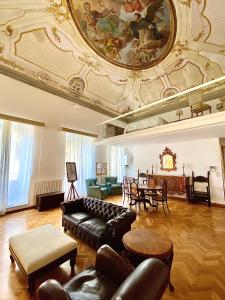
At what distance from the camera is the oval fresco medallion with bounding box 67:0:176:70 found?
334 centimetres

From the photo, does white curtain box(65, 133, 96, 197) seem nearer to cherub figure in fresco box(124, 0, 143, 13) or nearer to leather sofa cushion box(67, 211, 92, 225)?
leather sofa cushion box(67, 211, 92, 225)

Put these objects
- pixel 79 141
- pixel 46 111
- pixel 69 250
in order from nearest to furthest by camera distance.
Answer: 1. pixel 69 250
2. pixel 46 111
3. pixel 79 141

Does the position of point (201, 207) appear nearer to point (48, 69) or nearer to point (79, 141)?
point (79, 141)

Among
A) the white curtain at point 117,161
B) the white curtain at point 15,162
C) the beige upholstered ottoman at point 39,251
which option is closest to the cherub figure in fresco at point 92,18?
the white curtain at point 15,162

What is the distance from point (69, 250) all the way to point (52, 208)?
3492mm

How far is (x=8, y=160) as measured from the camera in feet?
15.8

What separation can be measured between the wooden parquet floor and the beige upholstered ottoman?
270 mm

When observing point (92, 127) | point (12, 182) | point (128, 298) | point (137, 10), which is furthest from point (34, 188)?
point (137, 10)

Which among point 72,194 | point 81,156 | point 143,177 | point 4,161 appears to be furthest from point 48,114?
point 143,177

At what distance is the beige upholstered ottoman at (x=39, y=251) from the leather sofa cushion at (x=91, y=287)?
0.66 m

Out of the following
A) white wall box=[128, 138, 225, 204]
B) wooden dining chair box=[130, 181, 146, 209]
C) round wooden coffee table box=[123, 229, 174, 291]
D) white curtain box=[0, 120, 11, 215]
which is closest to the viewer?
round wooden coffee table box=[123, 229, 174, 291]

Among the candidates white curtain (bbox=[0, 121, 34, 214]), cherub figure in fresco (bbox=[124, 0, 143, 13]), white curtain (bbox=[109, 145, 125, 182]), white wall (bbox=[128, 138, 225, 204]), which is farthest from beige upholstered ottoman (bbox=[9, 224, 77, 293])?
white curtain (bbox=[109, 145, 125, 182])

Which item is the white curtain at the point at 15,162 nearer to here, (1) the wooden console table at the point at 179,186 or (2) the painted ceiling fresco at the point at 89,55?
(2) the painted ceiling fresco at the point at 89,55

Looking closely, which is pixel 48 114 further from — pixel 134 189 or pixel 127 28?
pixel 134 189
